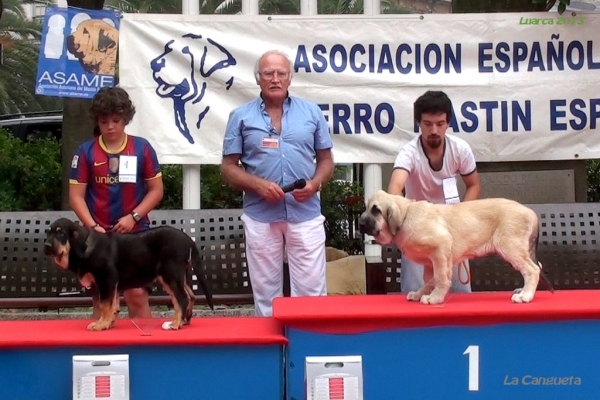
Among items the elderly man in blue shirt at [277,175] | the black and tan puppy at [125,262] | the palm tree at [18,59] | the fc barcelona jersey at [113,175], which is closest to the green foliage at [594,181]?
the elderly man in blue shirt at [277,175]

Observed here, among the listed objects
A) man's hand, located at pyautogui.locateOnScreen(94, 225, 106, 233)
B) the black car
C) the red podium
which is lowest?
the red podium

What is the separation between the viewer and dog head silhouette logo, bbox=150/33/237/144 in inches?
263

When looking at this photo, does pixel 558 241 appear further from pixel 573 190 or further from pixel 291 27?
pixel 291 27

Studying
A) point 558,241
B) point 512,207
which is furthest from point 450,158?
point 558,241

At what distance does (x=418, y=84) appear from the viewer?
22.2 ft

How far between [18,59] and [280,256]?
767 inches

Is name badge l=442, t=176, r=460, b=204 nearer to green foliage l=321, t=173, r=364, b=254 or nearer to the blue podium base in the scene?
the blue podium base

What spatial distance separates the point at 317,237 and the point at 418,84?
2405 millimetres

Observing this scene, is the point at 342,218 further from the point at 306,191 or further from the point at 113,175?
the point at 113,175

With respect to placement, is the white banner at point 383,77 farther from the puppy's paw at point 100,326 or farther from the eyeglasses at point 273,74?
the puppy's paw at point 100,326

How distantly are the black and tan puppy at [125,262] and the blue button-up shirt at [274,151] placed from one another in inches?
39.5

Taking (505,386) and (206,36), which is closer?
(505,386)

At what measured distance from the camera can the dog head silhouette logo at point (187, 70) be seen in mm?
6672

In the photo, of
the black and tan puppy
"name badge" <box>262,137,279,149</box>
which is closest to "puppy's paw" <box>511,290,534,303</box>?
the black and tan puppy
